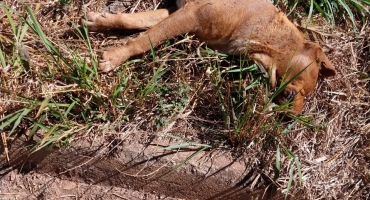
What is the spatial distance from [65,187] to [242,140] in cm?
136

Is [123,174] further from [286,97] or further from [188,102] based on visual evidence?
[286,97]

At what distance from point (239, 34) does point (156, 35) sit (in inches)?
24.4

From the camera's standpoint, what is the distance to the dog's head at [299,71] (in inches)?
132

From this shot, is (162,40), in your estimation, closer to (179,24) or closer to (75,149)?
(179,24)

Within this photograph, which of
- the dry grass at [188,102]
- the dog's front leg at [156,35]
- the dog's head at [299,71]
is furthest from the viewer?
the dog's head at [299,71]

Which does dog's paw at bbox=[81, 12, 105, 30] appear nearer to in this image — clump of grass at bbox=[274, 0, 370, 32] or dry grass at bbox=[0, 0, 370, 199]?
dry grass at bbox=[0, 0, 370, 199]

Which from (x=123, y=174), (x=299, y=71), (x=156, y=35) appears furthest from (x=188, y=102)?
(x=299, y=71)

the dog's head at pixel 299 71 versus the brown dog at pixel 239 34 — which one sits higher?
the brown dog at pixel 239 34

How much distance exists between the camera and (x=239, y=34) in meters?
3.37

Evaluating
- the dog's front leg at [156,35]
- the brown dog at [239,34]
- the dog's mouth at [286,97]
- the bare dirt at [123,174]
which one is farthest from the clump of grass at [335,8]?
the bare dirt at [123,174]

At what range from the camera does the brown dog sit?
3271 mm

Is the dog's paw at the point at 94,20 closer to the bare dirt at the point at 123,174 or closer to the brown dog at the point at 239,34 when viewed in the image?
the brown dog at the point at 239,34

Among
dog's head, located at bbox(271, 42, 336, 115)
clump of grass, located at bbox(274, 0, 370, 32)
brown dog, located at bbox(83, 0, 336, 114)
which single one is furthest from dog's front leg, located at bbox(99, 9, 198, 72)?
clump of grass, located at bbox(274, 0, 370, 32)

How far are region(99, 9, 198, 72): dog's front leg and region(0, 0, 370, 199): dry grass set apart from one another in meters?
0.08
